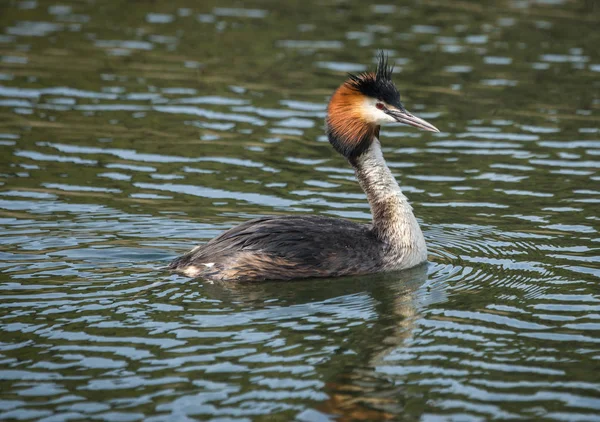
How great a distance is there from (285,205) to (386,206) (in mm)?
2110

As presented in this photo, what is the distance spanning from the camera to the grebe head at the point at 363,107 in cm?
1007

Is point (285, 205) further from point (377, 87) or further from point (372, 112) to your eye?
point (377, 87)

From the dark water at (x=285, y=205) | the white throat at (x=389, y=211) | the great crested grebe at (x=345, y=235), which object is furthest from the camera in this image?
the white throat at (x=389, y=211)

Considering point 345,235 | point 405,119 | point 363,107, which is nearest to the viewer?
point 345,235

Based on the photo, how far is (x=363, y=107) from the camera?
33.1 ft

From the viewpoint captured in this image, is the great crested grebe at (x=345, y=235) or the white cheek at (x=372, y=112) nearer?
the great crested grebe at (x=345, y=235)

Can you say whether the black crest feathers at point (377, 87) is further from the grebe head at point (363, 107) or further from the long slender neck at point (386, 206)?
the long slender neck at point (386, 206)

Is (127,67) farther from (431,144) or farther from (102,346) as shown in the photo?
(102,346)

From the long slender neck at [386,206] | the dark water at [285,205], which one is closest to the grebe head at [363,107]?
the long slender neck at [386,206]

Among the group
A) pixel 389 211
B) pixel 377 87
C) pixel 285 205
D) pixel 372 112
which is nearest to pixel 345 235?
pixel 389 211

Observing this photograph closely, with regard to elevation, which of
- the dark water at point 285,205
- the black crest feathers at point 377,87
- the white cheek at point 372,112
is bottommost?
the dark water at point 285,205

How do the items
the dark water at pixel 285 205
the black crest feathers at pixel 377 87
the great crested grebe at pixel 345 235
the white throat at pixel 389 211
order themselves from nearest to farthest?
the dark water at pixel 285 205 < the great crested grebe at pixel 345 235 < the white throat at pixel 389 211 < the black crest feathers at pixel 377 87

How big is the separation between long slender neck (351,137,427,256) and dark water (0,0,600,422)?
0.38m

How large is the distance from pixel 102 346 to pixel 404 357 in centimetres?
221
